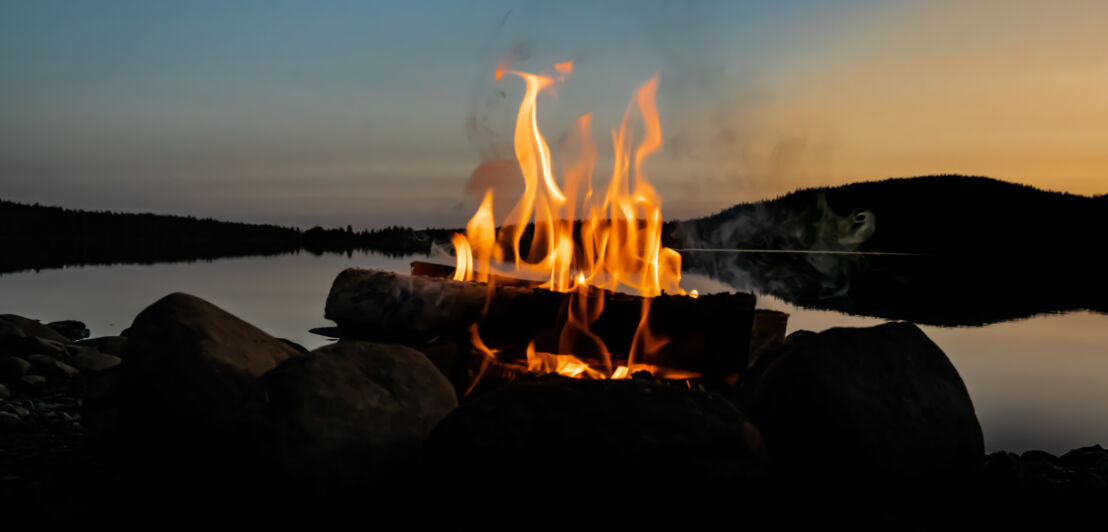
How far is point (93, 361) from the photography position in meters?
9.02

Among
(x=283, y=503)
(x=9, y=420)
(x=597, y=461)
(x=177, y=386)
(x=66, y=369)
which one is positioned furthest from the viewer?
(x=66, y=369)

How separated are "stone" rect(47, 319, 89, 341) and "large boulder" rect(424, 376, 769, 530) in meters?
12.0

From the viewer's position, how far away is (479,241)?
7.18 meters

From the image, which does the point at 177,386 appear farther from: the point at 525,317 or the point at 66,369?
the point at 66,369

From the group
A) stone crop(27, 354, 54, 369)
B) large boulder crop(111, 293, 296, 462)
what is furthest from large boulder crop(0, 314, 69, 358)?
large boulder crop(111, 293, 296, 462)

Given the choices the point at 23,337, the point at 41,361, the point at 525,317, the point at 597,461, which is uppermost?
the point at 525,317

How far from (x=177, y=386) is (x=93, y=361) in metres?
5.36

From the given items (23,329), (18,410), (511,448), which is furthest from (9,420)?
(511,448)

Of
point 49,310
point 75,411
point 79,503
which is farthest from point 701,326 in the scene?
point 49,310

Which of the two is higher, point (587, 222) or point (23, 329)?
point (587, 222)

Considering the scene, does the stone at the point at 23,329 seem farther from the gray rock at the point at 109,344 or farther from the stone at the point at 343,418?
the stone at the point at 343,418

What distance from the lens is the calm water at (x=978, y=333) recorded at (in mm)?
8555

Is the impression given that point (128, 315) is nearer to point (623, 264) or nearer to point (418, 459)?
point (623, 264)

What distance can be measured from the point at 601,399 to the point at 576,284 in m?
2.79
